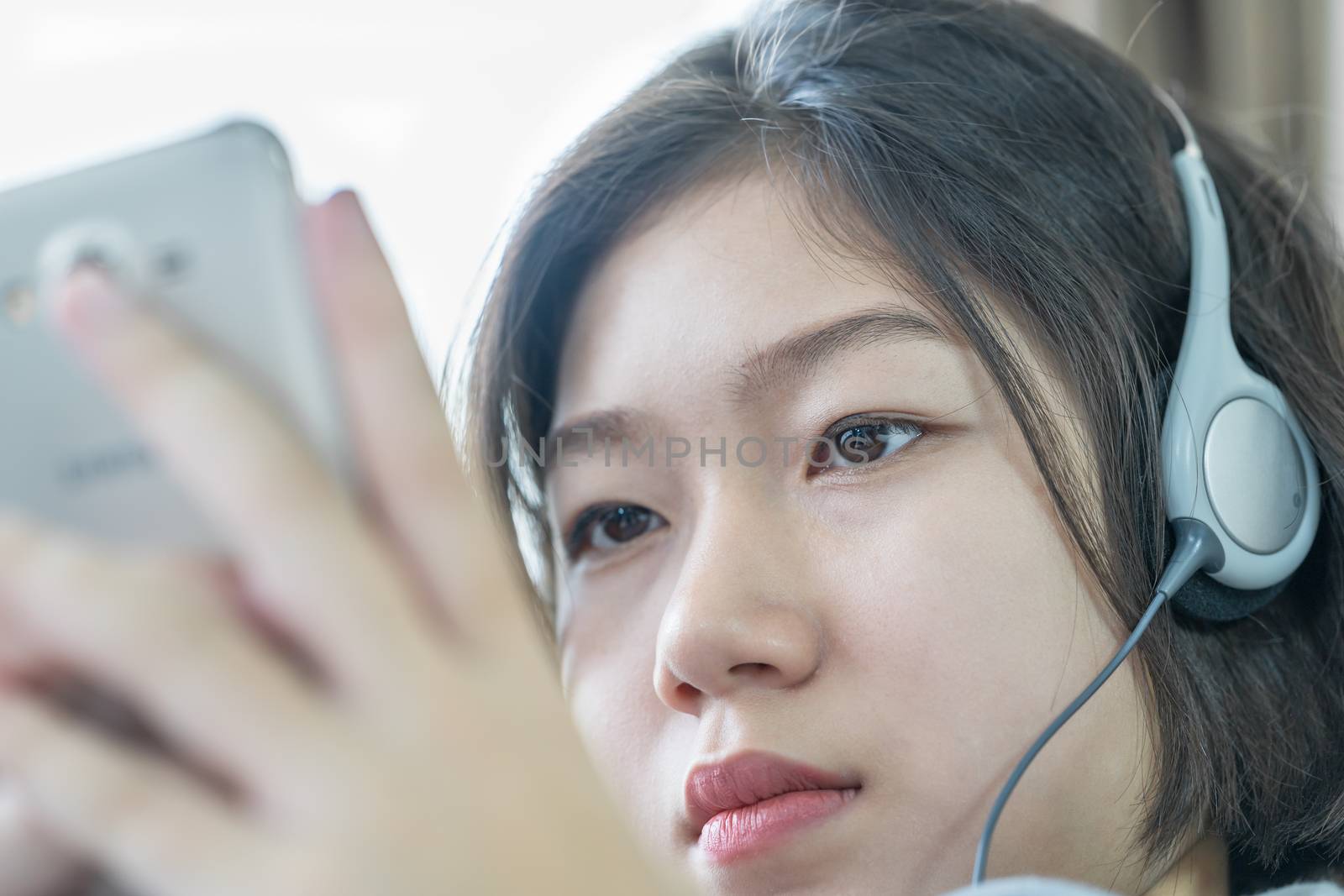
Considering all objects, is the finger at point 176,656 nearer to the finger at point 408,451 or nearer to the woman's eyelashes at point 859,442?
the finger at point 408,451

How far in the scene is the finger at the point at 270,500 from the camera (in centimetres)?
32

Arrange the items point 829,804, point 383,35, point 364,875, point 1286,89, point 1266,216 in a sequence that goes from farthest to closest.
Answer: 1. point 1286,89
2. point 383,35
3. point 1266,216
4. point 829,804
5. point 364,875

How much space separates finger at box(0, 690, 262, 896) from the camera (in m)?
0.31

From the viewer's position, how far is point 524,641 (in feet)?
1.13

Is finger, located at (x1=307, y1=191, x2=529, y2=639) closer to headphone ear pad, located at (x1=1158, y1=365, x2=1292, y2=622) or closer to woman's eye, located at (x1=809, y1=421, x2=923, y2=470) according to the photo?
woman's eye, located at (x1=809, y1=421, x2=923, y2=470)

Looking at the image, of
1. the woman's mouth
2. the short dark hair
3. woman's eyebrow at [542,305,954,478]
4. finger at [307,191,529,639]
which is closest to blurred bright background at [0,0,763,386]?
the short dark hair

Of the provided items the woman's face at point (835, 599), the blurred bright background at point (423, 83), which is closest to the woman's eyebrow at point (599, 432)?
the woman's face at point (835, 599)

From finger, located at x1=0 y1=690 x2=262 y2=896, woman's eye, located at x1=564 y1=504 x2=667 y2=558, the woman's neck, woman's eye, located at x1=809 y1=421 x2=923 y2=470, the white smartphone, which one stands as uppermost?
the white smartphone

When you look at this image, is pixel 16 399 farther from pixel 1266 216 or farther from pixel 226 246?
pixel 1266 216

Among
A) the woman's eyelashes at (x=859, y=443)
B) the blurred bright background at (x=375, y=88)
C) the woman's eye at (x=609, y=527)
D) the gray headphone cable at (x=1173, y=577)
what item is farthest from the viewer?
the blurred bright background at (x=375, y=88)

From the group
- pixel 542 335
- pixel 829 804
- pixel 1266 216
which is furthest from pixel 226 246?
pixel 1266 216

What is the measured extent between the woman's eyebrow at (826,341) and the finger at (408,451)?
0.34 metres

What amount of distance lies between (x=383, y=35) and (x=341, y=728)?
1.09 metres

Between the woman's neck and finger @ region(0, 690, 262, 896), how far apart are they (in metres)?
0.59
